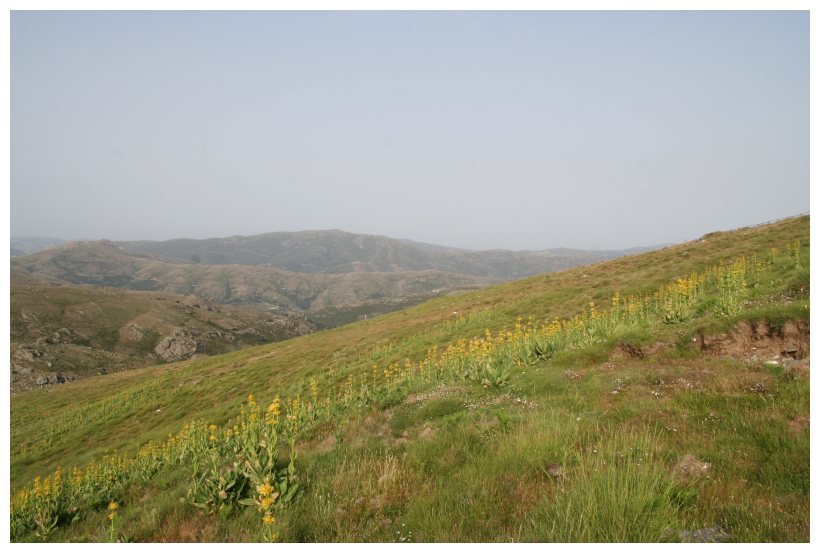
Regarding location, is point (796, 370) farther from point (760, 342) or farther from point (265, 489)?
point (265, 489)

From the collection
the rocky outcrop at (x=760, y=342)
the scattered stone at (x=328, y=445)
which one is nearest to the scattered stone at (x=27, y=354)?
the scattered stone at (x=328, y=445)

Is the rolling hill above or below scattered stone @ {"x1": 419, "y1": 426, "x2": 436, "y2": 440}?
below

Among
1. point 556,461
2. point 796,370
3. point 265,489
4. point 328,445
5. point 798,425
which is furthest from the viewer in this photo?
point 328,445

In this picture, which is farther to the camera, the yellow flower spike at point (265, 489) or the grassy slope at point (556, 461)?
the yellow flower spike at point (265, 489)

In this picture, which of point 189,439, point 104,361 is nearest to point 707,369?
point 189,439

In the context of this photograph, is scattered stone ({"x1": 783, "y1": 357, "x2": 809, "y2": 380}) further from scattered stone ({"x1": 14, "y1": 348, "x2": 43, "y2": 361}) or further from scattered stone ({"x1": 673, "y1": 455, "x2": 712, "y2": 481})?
scattered stone ({"x1": 14, "y1": 348, "x2": 43, "y2": 361})

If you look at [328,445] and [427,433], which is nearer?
[427,433]

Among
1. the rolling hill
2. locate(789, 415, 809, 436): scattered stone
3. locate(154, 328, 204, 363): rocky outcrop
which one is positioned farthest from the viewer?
locate(154, 328, 204, 363): rocky outcrop

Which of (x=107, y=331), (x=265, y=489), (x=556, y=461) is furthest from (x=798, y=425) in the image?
(x=107, y=331)

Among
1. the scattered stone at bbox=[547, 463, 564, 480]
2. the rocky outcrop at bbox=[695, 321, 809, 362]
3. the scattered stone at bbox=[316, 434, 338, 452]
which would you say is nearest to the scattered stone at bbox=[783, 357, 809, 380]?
the rocky outcrop at bbox=[695, 321, 809, 362]

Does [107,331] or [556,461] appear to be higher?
[556,461]

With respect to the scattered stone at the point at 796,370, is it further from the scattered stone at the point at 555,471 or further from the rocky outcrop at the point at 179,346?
the rocky outcrop at the point at 179,346

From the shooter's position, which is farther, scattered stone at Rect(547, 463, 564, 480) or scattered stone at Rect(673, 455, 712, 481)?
scattered stone at Rect(547, 463, 564, 480)

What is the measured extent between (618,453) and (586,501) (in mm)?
1397
